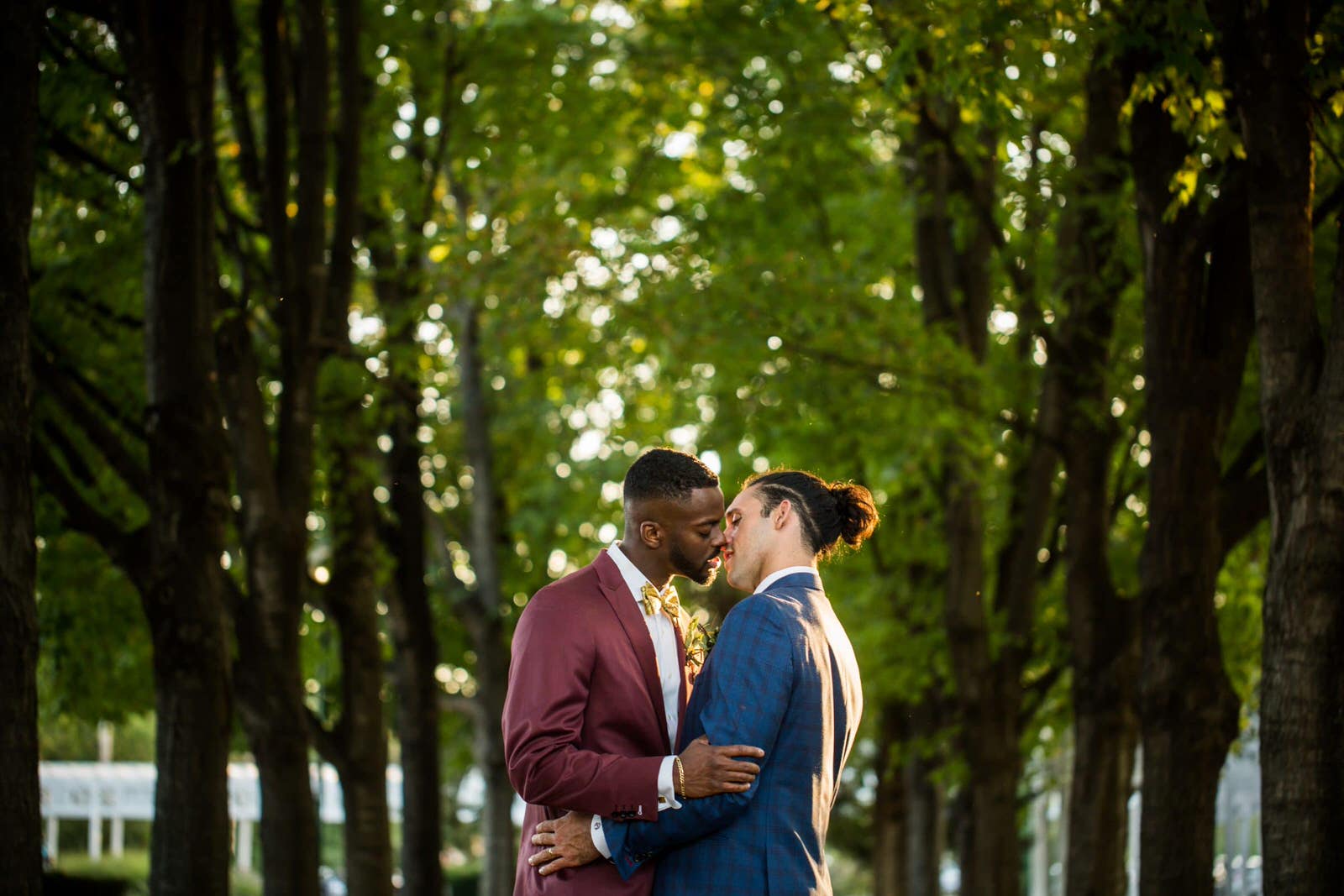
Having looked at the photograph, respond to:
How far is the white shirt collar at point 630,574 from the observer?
509 centimetres

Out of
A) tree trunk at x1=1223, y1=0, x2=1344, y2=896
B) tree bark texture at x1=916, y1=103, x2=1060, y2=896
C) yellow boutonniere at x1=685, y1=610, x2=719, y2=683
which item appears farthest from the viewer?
tree bark texture at x1=916, y1=103, x2=1060, y2=896

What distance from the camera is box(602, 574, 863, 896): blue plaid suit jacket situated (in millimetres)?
4613

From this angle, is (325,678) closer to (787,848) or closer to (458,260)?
(458,260)

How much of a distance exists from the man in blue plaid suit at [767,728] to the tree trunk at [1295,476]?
7.85ft

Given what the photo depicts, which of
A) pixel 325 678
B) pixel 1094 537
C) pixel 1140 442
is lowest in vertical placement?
pixel 325 678

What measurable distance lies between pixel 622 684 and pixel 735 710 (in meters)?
0.43

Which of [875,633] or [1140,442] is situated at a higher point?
[1140,442]

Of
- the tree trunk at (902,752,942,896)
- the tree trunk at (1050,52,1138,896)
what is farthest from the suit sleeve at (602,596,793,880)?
the tree trunk at (902,752,942,896)

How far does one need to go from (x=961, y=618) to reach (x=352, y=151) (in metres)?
6.50

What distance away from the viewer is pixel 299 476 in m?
10.8

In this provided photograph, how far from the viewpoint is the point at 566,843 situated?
4.78 meters

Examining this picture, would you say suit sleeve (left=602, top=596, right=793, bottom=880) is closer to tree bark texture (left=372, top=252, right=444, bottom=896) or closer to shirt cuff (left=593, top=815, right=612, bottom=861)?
Result: shirt cuff (left=593, top=815, right=612, bottom=861)

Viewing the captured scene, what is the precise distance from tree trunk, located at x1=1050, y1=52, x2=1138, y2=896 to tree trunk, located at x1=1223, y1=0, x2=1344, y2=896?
3.85 meters

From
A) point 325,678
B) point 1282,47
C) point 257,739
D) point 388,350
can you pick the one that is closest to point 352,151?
point 388,350
